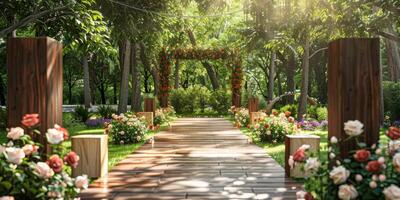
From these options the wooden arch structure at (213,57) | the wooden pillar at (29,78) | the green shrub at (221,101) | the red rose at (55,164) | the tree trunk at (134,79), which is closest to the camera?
the red rose at (55,164)

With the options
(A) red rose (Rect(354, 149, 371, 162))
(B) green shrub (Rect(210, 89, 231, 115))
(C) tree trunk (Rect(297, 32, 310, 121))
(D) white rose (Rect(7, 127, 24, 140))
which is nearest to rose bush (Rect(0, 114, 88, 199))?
(D) white rose (Rect(7, 127, 24, 140))

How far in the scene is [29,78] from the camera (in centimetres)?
419

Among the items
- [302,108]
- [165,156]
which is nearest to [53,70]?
[165,156]

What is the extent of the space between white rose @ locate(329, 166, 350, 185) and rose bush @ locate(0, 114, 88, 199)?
2.06m

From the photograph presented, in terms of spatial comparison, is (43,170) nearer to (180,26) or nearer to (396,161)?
(396,161)

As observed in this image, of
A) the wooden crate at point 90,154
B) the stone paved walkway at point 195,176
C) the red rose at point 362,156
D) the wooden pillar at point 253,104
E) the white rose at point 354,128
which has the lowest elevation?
the stone paved walkway at point 195,176

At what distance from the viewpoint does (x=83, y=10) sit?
38.7 feet

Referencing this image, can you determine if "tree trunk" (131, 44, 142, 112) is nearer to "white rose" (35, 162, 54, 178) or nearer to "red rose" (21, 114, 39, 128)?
"red rose" (21, 114, 39, 128)

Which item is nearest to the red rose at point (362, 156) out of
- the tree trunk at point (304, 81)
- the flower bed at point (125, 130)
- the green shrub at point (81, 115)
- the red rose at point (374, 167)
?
the red rose at point (374, 167)

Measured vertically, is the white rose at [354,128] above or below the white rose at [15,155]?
above

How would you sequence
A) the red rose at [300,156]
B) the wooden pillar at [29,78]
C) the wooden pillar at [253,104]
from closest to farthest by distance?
the red rose at [300,156] → the wooden pillar at [29,78] → the wooden pillar at [253,104]

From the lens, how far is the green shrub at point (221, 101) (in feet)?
85.8

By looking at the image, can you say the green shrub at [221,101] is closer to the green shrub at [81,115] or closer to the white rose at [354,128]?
the green shrub at [81,115]

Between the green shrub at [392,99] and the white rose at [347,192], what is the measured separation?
1685 cm
